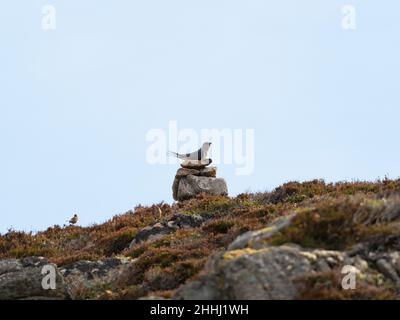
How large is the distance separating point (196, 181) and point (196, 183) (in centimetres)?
10

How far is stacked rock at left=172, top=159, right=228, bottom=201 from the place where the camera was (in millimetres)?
30766

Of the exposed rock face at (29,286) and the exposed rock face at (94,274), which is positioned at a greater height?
the exposed rock face at (29,286)

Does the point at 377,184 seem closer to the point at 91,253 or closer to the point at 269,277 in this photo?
the point at 91,253

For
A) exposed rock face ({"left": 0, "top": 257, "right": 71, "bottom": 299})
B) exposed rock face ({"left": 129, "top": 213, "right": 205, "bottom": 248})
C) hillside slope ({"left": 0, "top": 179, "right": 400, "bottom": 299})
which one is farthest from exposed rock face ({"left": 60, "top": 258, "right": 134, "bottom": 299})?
exposed rock face ({"left": 129, "top": 213, "right": 205, "bottom": 248})

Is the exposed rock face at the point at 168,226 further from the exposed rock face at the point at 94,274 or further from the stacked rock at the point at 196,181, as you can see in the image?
the stacked rock at the point at 196,181

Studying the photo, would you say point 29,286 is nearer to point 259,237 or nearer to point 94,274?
point 94,274

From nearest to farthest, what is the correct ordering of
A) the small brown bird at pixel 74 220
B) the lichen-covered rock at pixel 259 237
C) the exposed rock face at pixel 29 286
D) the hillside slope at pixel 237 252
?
the hillside slope at pixel 237 252
the lichen-covered rock at pixel 259 237
the exposed rock face at pixel 29 286
the small brown bird at pixel 74 220

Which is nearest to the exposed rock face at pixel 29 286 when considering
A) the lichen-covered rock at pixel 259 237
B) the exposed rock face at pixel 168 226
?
the lichen-covered rock at pixel 259 237

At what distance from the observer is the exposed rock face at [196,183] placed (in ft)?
101

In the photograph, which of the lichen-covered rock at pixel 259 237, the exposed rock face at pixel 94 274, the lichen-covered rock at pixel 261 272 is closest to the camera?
the lichen-covered rock at pixel 261 272

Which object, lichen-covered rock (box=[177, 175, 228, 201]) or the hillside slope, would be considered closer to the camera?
the hillside slope

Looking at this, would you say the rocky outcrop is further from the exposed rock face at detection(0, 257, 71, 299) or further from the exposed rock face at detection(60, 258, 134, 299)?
the exposed rock face at detection(60, 258, 134, 299)

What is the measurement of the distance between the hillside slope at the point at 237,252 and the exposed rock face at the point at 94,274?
3 centimetres
